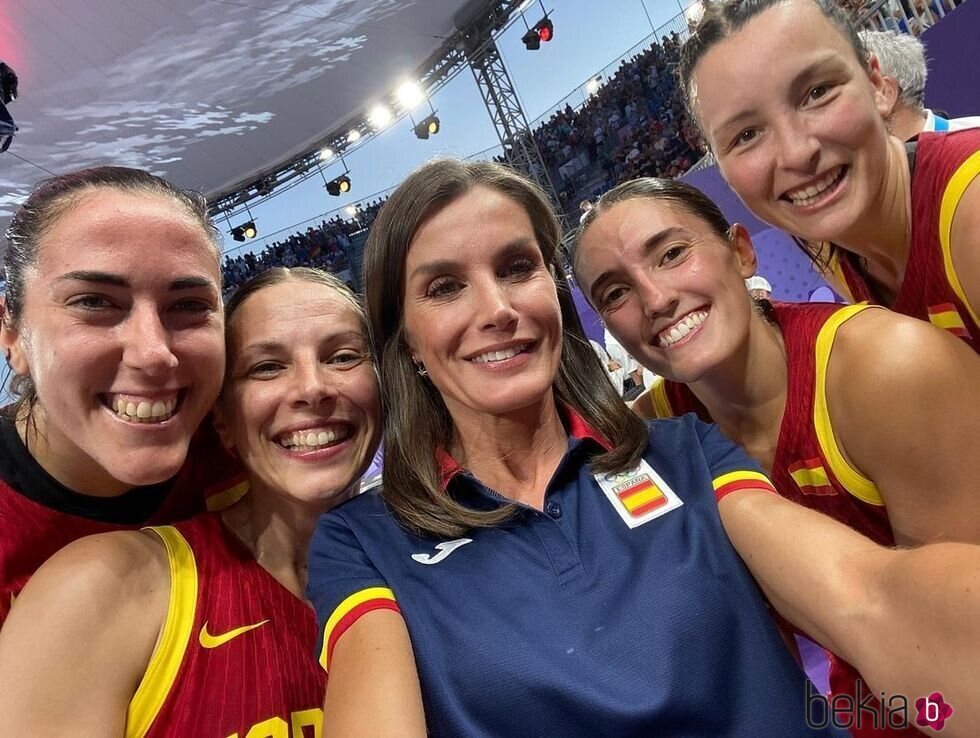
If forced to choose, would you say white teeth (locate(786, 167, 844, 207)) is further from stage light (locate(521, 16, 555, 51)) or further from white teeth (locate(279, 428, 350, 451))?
stage light (locate(521, 16, 555, 51))

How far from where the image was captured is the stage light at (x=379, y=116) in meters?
14.0

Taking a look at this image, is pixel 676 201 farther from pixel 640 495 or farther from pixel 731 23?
pixel 640 495

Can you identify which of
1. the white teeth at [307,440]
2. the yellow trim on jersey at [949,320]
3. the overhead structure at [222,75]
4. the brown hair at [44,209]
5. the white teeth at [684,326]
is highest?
the overhead structure at [222,75]

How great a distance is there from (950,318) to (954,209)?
282 mm

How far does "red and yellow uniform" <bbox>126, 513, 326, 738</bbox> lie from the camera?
4.28 ft

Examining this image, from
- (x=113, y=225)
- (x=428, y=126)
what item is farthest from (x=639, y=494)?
(x=428, y=126)

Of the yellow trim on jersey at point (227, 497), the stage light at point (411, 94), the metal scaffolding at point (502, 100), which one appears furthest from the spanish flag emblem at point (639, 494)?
the stage light at point (411, 94)

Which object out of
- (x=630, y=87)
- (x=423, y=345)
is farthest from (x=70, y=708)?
(x=630, y=87)

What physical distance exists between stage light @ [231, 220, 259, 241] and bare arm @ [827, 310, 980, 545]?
18325 mm

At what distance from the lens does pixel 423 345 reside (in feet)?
5.09

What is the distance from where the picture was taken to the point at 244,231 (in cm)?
1789

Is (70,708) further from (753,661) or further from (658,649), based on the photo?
(753,661)

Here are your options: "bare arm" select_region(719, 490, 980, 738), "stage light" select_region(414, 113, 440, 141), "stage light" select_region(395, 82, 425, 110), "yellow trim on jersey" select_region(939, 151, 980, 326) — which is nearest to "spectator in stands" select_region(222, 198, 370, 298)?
"stage light" select_region(414, 113, 440, 141)

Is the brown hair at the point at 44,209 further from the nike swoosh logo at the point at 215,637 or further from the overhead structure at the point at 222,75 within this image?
the overhead structure at the point at 222,75
